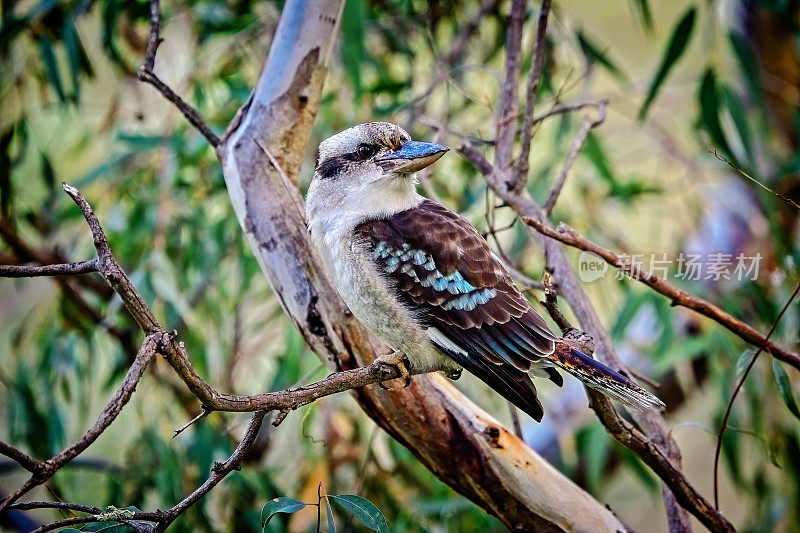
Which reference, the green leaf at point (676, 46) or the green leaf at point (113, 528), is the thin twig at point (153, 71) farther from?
the green leaf at point (676, 46)

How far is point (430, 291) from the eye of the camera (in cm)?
138

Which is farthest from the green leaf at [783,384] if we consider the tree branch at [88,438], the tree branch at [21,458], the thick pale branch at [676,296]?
the tree branch at [21,458]

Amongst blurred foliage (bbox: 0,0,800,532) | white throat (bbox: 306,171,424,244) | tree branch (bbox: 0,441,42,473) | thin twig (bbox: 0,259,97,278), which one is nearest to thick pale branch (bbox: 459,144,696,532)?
white throat (bbox: 306,171,424,244)

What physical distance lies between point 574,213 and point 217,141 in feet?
4.56

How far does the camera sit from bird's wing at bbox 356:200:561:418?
1311mm

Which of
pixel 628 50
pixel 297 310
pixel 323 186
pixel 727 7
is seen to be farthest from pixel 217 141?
pixel 628 50

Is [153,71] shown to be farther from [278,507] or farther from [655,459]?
[655,459]

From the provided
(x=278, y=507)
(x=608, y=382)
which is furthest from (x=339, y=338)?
(x=608, y=382)

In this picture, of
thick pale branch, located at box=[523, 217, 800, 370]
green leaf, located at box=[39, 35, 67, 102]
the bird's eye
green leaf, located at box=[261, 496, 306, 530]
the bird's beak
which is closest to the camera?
green leaf, located at box=[261, 496, 306, 530]

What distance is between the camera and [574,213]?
2635mm

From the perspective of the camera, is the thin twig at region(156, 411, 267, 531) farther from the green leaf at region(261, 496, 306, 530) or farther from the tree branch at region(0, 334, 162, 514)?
the tree branch at region(0, 334, 162, 514)

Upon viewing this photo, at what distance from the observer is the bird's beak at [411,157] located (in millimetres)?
1444

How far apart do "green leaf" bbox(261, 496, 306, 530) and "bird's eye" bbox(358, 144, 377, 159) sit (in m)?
0.68

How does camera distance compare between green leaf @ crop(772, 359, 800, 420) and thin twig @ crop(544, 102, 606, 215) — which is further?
thin twig @ crop(544, 102, 606, 215)
